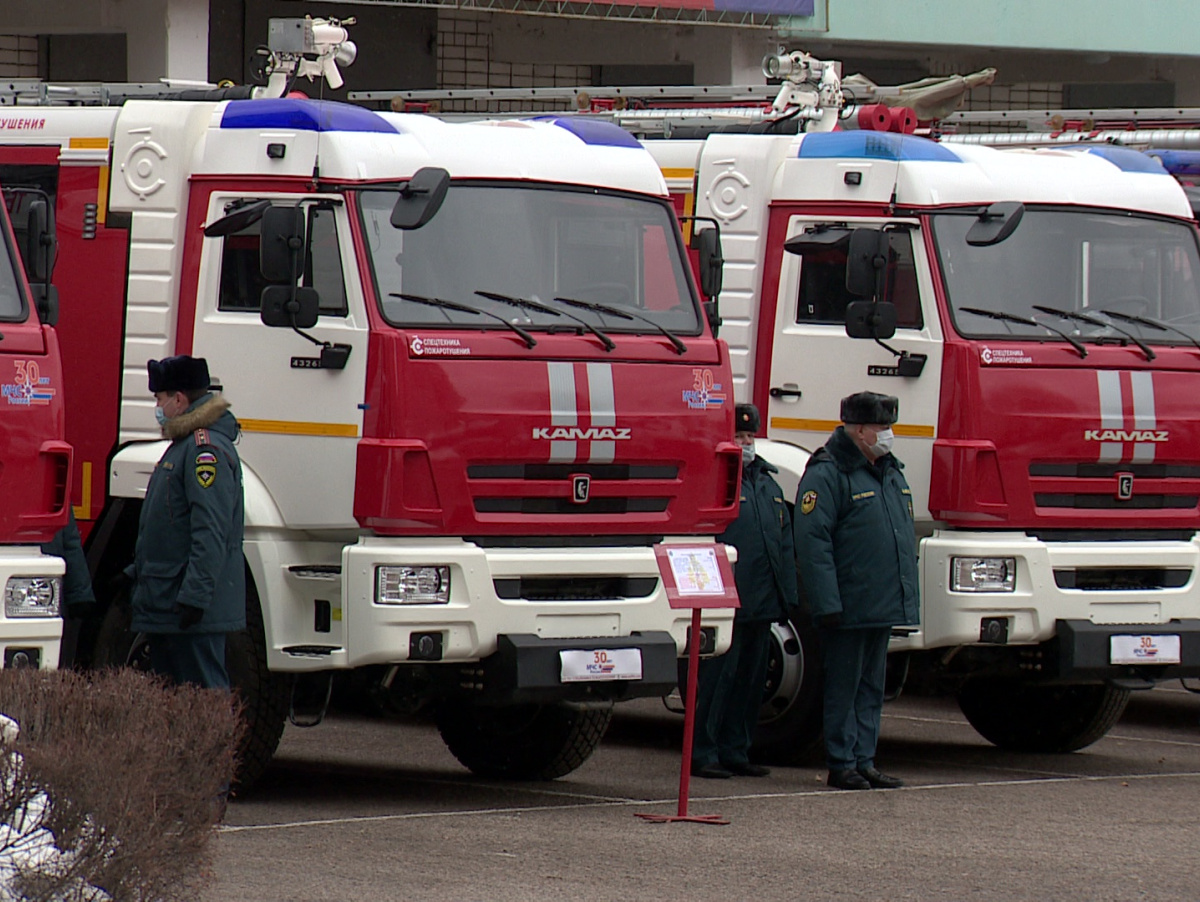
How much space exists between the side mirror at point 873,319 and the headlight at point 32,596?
13.8 ft

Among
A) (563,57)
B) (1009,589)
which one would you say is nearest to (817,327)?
(1009,589)

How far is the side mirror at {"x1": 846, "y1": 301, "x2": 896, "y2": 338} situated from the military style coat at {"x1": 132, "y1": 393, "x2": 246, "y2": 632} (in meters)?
3.25

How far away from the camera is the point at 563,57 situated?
24953mm

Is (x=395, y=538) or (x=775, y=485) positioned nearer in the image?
(x=395, y=538)

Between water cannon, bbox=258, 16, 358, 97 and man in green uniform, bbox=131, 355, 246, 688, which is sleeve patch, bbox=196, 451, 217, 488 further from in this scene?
water cannon, bbox=258, 16, 358, 97

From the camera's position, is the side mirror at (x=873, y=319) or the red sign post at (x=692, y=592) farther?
the side mirror at (x=873, y=319)

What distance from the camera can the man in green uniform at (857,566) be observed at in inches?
448

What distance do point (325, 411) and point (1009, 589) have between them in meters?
3.59

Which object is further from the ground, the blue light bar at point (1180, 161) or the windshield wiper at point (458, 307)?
the blue light bar at point (1180, 161)

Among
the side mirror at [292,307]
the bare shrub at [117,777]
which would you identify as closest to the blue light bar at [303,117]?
the side mirror at [292,307]

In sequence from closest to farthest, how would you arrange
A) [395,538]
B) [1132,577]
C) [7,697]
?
[7,697], [395,538], [1132,577]

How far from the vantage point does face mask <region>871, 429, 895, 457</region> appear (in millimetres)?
11430

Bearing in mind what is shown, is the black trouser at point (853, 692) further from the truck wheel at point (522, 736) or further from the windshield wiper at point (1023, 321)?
the windshield wiper at point (1023, 321)

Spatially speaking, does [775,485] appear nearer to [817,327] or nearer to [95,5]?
[817,327]
